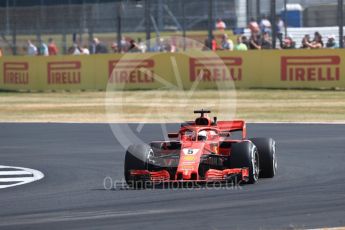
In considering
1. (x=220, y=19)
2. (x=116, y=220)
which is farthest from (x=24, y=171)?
(x=220, y=19)

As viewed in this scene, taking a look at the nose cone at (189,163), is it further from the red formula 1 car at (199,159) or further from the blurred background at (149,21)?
the blurred background at (149,21)

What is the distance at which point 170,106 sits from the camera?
28.6 metres

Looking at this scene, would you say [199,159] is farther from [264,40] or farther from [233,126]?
[264,40]

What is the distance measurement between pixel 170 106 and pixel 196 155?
16349mm

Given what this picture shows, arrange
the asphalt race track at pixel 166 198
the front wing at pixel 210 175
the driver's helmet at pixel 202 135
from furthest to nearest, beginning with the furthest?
1. the driver's helmet at pixel 202 135
2. the front wing at pixel 210 175
3. the asphalt race track at pixel 166 198

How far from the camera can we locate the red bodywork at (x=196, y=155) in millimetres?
12203

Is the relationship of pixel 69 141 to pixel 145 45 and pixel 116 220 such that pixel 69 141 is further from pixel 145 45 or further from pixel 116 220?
pixel 145 45

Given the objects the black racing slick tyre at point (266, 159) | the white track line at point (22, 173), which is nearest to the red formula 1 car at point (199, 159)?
the black racing slick tyre at point (266, 159)

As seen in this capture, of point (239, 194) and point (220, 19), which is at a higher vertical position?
point (220, 19)

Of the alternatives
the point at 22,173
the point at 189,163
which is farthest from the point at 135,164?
the point at 22,173

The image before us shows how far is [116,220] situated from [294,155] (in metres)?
6.65

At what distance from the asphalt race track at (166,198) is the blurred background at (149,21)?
1341cm

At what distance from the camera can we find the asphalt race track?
977 cm

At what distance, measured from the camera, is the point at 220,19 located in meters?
31.9
